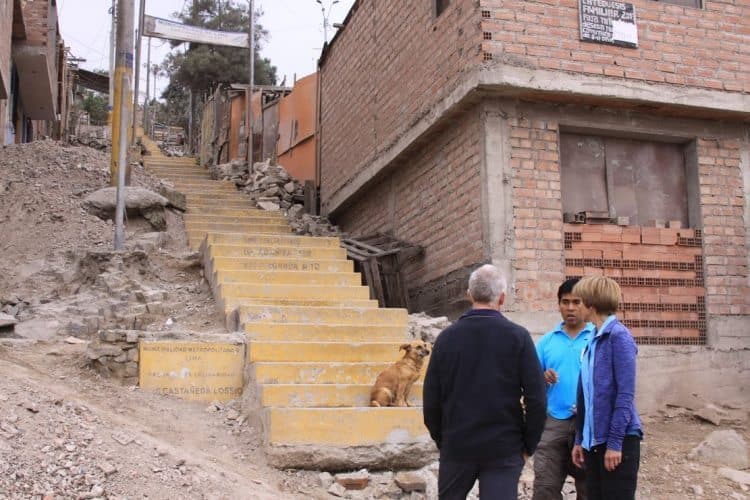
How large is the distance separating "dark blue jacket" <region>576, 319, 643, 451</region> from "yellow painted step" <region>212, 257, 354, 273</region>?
6.26m

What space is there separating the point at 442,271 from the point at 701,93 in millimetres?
3590

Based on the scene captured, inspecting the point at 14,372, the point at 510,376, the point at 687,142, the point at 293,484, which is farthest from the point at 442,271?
the point at 510,376

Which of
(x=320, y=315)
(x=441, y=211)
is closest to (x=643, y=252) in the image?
(x=441, y=211)

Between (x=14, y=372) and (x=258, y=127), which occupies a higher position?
(x=258, y=127)

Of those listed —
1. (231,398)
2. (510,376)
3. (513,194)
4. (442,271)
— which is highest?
(513,194)

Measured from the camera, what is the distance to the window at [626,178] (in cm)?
916

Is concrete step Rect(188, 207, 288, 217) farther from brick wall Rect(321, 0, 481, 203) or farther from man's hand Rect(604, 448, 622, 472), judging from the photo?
man's hand Rect(604, 448, 622, 472)

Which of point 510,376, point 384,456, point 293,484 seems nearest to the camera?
point 510,376

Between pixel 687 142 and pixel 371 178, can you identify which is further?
pixel 371 178

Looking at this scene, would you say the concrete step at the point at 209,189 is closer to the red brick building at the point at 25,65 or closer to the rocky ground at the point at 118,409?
the rocky ground at the point at 118,409

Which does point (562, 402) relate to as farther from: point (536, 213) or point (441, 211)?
point (441, 211)

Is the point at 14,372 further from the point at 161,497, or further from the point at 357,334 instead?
the point at 357,334

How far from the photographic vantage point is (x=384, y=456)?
614cm

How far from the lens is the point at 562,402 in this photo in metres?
4.61
